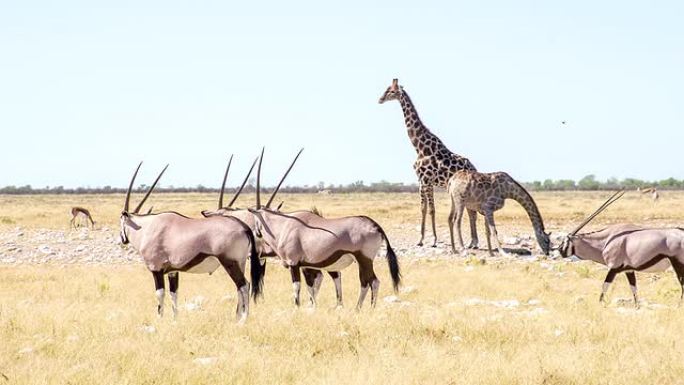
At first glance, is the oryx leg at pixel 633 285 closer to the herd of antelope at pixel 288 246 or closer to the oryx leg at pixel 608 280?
the herd of antelope at pixel 288 246

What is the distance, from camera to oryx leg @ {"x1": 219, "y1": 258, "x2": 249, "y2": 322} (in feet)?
33.6

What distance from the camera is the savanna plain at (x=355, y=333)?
779cm

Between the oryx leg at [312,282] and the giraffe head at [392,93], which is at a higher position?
the giraffe head at [392,93]

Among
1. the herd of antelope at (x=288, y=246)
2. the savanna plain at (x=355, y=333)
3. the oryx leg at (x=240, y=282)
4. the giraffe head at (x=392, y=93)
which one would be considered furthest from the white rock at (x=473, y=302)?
the giraffe head at (x=392, y=93)

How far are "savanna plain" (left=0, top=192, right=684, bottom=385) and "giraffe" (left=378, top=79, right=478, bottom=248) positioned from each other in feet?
18.5

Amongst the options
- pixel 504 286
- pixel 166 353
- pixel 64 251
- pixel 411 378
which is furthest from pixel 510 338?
pixel 64 251

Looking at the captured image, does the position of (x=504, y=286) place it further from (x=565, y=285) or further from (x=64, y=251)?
(x=64, y=251)

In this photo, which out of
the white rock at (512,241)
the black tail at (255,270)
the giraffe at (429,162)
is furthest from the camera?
the white rock at (512,241)

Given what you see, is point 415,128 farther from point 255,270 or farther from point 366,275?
Result: point 255,270

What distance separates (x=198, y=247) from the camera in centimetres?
1024

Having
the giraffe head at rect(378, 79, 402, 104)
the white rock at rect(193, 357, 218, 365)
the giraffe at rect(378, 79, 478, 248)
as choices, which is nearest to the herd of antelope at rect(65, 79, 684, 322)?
the white rock at rect(193, 357, 218, 365)

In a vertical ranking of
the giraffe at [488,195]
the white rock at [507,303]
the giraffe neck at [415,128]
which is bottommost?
the white rock at [507,303]

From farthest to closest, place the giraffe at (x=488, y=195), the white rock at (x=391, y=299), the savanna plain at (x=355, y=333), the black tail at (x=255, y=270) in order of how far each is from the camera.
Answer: the giraffe at (x=488, y=195), the white rock at (x=391, y=299), the black tail at (x=255, y=270), the savanna plain at (x=355, y=333)

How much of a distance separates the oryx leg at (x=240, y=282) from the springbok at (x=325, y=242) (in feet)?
3.16
